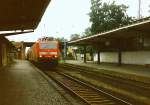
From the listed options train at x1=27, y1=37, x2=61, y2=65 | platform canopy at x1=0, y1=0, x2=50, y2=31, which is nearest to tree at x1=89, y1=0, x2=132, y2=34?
train at x1=27, y1=37, x2=61, y2=65

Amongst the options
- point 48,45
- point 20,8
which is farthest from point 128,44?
point 20,8

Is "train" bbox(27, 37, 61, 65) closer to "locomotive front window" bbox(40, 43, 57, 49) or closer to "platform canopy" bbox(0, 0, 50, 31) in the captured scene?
"locomotive front window" bbox(40, 43, 57, 49)

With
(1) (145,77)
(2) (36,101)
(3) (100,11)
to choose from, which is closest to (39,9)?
(1) (145,77)

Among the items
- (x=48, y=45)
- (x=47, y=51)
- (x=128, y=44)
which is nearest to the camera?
(x=47, y=51)

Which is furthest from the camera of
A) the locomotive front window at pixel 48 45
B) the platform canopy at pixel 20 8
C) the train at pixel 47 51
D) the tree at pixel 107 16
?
the tree at pixel 107 16

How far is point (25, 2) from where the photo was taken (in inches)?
751

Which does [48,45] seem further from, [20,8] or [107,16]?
[107,16]

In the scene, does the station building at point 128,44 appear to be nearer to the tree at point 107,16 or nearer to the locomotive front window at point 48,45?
the locomotive front window at point 48,45

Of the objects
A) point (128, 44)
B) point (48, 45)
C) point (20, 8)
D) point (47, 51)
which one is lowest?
point (47, 51)

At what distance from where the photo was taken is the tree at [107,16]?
2574 inches

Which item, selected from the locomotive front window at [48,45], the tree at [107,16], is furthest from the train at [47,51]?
the tree at [107,16]

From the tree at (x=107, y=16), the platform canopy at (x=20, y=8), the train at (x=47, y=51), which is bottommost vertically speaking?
the train at (x=47, y=51)

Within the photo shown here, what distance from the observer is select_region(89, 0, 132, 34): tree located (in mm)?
65375

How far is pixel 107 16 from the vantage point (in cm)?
6669
